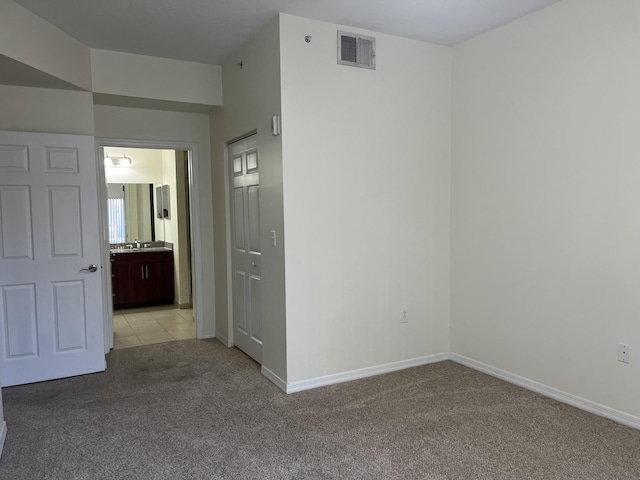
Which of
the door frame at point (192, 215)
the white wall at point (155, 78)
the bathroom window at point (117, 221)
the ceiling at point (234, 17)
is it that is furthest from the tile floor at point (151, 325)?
the ceiling at point (234, 17)

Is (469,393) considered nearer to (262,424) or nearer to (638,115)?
(262,424)

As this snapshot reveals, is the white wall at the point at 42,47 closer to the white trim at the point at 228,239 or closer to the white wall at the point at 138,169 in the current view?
the white trim at the point at 228,239

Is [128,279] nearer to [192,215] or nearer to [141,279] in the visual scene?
[141,279]

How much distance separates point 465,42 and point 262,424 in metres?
3.38

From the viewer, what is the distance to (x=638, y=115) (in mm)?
2717

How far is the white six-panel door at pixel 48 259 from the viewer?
3605mm

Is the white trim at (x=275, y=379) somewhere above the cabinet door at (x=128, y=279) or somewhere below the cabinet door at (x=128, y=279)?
below

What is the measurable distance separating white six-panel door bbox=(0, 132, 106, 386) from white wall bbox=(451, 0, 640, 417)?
10.4ft

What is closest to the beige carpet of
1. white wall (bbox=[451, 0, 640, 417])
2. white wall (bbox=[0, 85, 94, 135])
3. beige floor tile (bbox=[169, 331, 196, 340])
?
white wall (bbox=[451, 0, 640, 417])

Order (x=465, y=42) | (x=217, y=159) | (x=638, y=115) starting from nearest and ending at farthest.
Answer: (x=638, y=115), (x=465, y=42), (x=217, y=159)

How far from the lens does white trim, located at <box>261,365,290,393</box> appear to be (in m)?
3.43

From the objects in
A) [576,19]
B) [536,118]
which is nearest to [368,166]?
[536,118]

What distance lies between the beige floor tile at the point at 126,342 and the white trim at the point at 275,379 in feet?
5.80

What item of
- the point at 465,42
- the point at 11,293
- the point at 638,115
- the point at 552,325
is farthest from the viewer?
the point at 465,42
